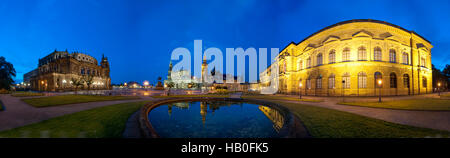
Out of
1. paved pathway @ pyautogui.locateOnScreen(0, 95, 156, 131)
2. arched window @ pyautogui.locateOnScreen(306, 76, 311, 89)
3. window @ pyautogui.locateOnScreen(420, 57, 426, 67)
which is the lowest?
paved pathway @ pyautogui.locateOnScreen(0, 95, 156, 131)

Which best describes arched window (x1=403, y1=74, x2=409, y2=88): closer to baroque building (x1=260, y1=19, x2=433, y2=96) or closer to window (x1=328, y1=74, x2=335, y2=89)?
baroque building (x1=260, y1=19, x2=433, y2=96)

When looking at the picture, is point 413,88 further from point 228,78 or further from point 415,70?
point 228,78

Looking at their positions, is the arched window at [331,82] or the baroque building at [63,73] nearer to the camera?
the arched window at [331,82]

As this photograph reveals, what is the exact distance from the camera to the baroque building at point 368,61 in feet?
74.6

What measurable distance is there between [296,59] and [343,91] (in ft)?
44.7

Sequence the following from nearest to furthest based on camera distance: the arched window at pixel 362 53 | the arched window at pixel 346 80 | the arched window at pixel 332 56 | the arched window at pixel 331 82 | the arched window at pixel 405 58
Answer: the arched window at pixel 362 53 → the arched window at pixel 346 80 → the arched window at pixel 405 58 → the arched window at pixel 331 82 → the arched window at pixel 332 56

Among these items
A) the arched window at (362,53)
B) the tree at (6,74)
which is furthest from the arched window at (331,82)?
the tree at (6,74)

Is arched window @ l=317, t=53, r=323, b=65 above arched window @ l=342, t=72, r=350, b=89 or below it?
above

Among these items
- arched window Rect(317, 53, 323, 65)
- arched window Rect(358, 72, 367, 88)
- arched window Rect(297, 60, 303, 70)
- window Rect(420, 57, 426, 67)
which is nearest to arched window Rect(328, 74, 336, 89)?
arched window Rect(358, 72, 367, 88)

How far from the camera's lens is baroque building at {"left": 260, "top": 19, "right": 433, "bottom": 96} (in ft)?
74.6

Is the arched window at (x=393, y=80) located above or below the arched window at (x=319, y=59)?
below

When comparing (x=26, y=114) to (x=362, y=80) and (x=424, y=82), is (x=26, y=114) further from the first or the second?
(x=424, y=82)

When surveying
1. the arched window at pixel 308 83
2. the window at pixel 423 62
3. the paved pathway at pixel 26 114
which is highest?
the window at pixel 423 62

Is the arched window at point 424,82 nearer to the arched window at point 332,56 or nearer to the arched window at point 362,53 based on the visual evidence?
the arched window at point 362,53
